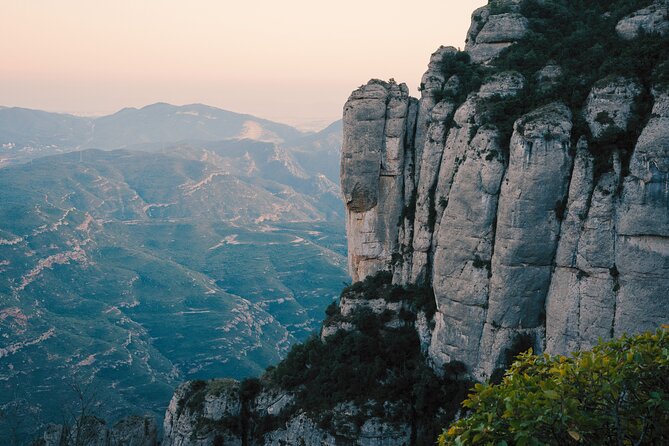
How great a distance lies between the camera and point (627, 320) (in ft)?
133

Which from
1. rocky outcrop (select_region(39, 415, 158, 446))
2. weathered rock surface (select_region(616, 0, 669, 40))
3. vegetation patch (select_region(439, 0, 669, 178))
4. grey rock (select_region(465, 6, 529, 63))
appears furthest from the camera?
rocky outcrop (select_region(39, 415, 158, 446))

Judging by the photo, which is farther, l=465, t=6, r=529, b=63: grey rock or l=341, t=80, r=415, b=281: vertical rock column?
l=341, t=80, r=415, b=281: vertical rock column

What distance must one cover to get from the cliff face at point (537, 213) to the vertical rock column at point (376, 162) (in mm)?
3832

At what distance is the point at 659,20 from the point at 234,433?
46367 millimetres

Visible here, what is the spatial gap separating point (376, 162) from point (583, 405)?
1772 inches

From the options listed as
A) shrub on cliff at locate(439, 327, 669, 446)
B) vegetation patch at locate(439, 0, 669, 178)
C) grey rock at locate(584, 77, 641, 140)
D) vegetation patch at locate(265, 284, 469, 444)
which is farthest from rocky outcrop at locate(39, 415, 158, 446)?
shrub on cliff at locate(439, 327, 669, 446)

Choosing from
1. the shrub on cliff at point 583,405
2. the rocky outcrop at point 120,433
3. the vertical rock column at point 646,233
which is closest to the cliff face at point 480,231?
the vertical rock column at point 646,233

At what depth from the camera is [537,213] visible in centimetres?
4403

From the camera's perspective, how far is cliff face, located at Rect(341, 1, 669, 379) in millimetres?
39844

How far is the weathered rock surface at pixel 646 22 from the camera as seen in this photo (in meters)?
46.5

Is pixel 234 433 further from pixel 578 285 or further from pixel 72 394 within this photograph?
pixel 72 394

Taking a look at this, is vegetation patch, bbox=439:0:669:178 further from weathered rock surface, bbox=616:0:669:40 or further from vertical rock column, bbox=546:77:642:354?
weathered rock surface, bbox=616:0:669:40

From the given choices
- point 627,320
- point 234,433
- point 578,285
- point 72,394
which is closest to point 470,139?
point 578,285

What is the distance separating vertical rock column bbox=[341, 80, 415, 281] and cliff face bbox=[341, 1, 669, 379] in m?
3.83
